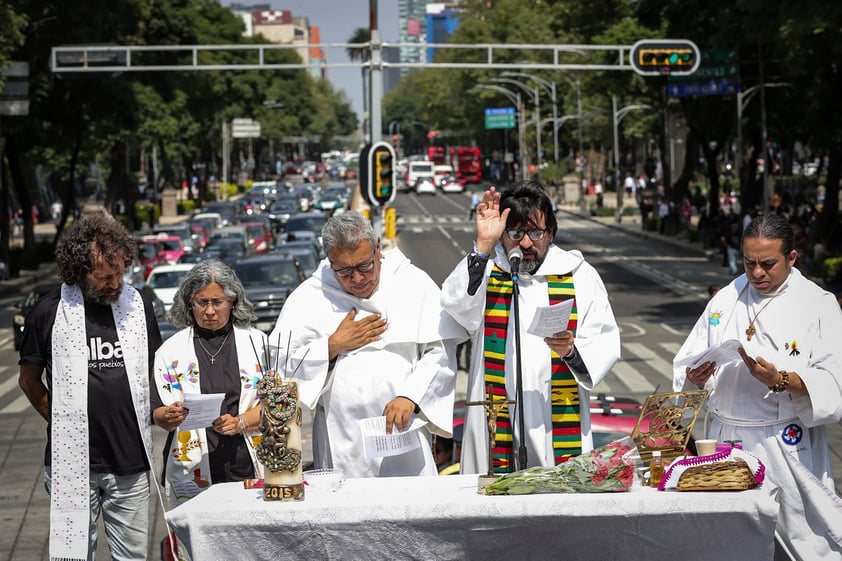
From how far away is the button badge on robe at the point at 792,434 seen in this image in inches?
249

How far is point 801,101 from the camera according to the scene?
43031 mm

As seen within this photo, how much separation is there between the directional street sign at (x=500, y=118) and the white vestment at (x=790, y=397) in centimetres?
9000

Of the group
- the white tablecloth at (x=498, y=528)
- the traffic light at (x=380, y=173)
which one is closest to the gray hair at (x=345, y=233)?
the white tablecloth at (x=498, y=528)

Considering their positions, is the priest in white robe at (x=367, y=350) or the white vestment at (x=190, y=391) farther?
the white vestment at (x=190, y=391)

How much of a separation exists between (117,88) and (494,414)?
130ft

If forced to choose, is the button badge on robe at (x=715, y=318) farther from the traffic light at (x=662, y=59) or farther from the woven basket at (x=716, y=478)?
the traffic light at (x=662, y=59)

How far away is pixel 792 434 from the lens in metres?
6.33

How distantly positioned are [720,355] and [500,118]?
9175 centimetres

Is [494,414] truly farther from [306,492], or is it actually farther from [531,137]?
[531,137]

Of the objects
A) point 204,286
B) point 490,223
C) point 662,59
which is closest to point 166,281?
point 662,59

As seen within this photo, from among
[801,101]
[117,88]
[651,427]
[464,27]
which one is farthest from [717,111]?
[464,27]

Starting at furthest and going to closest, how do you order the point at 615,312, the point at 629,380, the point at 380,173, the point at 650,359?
1. the point at 615,312
2. the point at 380,173
3. the point at 650,359
4. the point at 629,380

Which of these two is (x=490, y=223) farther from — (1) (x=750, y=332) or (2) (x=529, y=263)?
(1) (x=750, y=332)

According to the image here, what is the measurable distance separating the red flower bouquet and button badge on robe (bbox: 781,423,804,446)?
1.18 m
